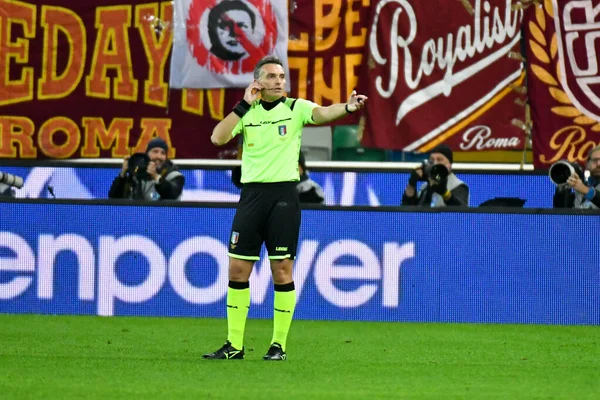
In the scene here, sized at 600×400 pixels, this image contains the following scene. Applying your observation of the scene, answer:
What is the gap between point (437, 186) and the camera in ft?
43.9

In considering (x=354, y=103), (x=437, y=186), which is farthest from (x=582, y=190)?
(x=354, y=103)

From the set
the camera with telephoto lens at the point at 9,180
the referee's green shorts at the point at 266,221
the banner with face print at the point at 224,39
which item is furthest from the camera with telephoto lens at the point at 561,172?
the camera with telephoto lens at the point at 9,180

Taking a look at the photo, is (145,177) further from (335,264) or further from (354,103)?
(354,103)

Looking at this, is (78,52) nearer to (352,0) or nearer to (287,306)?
(352,0)

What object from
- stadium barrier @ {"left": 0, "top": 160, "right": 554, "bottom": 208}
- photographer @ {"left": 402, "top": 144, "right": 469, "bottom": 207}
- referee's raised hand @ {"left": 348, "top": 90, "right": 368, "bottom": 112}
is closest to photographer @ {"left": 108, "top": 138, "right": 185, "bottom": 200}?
photographer @ {"left": 402, "top": 144, "right": 469, "bottom": 207}

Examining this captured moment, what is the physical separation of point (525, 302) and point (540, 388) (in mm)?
4874

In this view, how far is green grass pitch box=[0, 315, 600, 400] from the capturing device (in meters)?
7.87

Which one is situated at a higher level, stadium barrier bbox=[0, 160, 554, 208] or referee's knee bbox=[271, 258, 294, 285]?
stadium barrier bbox=[0, 160, 554, 208]

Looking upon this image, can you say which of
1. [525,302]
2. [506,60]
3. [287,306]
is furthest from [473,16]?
[287,306]

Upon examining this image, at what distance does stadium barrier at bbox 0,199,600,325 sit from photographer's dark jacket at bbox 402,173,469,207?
1.52 ft

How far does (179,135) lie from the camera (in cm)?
1614

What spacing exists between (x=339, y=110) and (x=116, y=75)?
7.21m

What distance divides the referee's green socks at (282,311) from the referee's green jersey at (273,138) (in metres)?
0.72

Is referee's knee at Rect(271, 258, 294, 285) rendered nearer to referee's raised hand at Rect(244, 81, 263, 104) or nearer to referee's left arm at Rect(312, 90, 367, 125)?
referee's left arm at Rect(312, 90, 367, 125)
